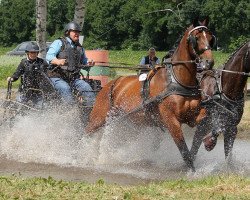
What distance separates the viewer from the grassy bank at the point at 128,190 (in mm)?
7066

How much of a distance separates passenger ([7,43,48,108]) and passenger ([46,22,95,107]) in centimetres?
20

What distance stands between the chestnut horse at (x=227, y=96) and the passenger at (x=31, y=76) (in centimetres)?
320

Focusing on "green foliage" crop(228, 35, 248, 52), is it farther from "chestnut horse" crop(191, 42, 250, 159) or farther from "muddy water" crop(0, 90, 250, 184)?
"chestnut horse" crop(191, 42, 250, 159)

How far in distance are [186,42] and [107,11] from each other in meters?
73.9

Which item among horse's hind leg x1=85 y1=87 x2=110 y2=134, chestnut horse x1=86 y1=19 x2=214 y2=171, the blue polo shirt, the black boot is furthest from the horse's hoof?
the blue polo shirt

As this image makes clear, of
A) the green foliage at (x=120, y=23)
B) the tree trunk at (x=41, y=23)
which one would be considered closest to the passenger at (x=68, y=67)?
the tree trunk at (x=41, y=23)

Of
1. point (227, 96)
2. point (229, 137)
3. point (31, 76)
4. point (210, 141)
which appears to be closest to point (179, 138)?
point (210, 141)

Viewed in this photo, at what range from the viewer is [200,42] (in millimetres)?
9398

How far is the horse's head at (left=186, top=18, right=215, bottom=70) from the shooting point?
9273 millimetres

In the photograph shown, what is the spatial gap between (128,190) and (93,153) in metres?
3.68

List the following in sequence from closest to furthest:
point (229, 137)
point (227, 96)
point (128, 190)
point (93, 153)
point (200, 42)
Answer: point (128, 190) → point (200, 42) → point (227, 96) → point (229, 137) → point (93, 153)

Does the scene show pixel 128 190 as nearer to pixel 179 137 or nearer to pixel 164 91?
pixel 179 137

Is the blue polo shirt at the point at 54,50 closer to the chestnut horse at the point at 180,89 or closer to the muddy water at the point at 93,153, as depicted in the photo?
the muddy water at the point at 93,153

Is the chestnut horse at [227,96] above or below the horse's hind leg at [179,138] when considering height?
above
